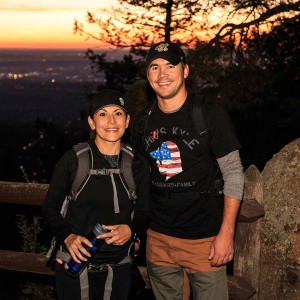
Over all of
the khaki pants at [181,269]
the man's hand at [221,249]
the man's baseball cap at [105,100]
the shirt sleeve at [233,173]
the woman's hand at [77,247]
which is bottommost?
the khaki pants at [181,269]

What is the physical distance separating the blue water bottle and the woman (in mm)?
39

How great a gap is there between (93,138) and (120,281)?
0.94 m

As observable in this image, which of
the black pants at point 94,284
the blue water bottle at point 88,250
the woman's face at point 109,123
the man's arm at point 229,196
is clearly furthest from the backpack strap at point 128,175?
the man's arm at point 229,196

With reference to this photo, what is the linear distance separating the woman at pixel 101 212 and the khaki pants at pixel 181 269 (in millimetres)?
370

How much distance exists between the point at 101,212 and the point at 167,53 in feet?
3.74

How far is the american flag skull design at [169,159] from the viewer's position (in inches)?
130

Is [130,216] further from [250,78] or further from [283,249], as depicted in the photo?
[250,78]

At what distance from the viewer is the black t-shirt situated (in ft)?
10.8

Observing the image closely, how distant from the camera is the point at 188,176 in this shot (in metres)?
3.32

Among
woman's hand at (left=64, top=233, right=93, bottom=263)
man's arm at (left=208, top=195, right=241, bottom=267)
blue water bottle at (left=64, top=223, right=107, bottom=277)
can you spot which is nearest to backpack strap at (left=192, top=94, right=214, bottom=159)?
man's arm at (left=208, top=195, right=241, bottom=267)

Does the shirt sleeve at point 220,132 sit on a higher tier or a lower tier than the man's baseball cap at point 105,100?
lower

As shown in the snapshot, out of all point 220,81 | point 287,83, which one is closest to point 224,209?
point 220,81

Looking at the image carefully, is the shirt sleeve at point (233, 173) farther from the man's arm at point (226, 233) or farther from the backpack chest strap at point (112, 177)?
the backpack chest strap at point (112, 177)

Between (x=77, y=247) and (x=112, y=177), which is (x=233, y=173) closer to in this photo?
(x=112, y=177)
